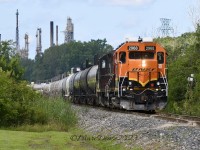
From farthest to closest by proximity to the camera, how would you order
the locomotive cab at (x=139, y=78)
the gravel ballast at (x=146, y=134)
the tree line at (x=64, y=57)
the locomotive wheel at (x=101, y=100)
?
the tree line at (x=64, y=57)
the locomotive wheel at (x=101, y=100)
the locomotive cab at (x=139, y=78)
the gravel ballast at (x=146, y=134)

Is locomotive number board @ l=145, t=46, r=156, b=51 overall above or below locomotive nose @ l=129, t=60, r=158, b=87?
above

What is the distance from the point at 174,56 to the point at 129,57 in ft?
105

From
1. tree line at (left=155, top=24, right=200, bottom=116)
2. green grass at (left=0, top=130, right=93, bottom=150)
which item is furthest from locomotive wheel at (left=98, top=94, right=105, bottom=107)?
green grass at (left=0, top=130, right=93, bottom=150)

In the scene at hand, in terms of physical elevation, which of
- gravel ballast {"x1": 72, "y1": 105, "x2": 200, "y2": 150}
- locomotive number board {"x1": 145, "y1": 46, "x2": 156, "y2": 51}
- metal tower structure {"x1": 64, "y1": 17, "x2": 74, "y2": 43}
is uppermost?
metal tower structure {"x1": 64, "y1": 17, "x2": 74, "y2": 43}

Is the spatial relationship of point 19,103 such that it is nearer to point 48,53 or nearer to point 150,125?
point 150,125

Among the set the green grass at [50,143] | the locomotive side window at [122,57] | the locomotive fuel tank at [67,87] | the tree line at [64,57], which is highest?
the tree line at [64,57]

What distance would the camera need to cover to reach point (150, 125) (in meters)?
18.2

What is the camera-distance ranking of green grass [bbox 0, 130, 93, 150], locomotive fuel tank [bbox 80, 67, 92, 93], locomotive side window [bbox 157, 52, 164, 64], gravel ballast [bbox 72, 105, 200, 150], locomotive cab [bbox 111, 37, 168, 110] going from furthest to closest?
locomotive fuel tank [bbox 80, 67, 92, 93] → locomotive side window [bbox 157, 52, 164, 64] → locomotive cab [bbox 111, 37, 168, 110] → green grass [bbox 0, 130, 93, 150] → gravel ballast [bbox 72, 105, 200, 150]

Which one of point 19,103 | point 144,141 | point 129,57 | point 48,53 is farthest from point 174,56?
point 48,53

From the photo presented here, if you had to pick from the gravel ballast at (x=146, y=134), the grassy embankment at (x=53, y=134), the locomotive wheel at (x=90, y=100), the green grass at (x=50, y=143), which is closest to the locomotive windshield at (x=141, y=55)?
the grassy embankment at (x=53, y=134)

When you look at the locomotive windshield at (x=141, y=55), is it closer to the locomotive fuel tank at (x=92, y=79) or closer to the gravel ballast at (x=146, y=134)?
the gravel ballast at (x=146, y=134)

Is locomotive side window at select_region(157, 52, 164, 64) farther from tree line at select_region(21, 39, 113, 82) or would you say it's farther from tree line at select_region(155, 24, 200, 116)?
tree line at select_region(21, 39, 113, 82)

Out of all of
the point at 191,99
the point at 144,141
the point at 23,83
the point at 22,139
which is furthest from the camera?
the point at 191,99

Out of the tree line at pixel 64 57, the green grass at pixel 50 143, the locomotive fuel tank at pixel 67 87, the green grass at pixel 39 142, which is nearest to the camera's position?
the green grass at pixel 50 143
